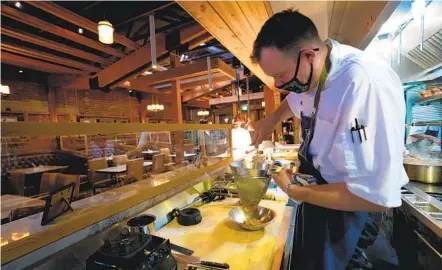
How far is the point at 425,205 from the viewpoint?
1785 millimetres

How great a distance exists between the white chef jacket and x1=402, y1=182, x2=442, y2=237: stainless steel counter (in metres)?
0.87

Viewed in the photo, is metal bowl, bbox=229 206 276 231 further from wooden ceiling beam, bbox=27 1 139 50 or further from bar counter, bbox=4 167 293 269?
wooden ceiling beam, bbox=27 1 139 50

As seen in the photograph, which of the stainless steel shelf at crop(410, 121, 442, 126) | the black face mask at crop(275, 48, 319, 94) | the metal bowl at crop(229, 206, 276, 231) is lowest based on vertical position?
the metal bowl at crop(229, 206, 276, 231)

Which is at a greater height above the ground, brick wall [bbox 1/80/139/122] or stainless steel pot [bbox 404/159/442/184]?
brick wall [bbox 1/80/139/122]

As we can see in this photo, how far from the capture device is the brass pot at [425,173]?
220cm

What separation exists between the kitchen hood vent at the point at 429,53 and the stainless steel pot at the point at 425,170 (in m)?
1.11

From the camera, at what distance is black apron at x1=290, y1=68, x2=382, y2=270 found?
112 cm

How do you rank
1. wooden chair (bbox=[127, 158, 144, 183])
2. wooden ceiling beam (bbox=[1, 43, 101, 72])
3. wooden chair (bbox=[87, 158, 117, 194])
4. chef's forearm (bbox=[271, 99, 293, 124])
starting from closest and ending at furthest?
chef's forearm (bbox=[271, 99, 293, 124]) < wooden chair (bbox=[127, 158, 144, 183]) < wooden ceiling beam (bbox=[1, 43, 101, 72]) < wooden chair (bbox=[87, 158, 117, 194])

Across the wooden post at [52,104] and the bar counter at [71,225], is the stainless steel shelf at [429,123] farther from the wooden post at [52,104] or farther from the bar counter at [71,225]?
the wooden post at [52,104]

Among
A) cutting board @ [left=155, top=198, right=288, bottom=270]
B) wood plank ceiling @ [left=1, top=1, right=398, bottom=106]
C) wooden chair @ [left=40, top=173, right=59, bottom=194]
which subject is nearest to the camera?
cutting board @ [left=155, top=198, right=288, bottom=270]

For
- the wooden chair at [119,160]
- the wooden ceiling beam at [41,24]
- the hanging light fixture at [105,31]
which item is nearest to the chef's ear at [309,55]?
the hanging light fixture at [105,31]

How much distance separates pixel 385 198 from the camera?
86 centimetres

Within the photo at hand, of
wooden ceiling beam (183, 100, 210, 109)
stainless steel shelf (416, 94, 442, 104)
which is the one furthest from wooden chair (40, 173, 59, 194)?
wooden ceiling beam (183, 100, 210, 109)

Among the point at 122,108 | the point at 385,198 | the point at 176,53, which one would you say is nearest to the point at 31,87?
the point at 122,108
